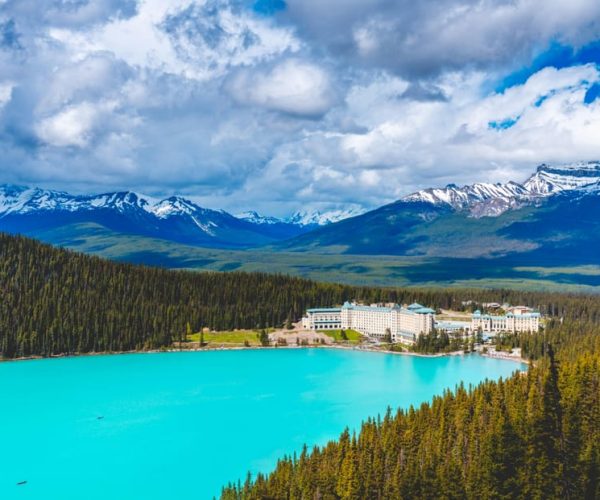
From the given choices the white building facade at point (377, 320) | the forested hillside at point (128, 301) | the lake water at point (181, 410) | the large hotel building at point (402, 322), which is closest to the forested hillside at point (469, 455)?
the lake water at point (181, 410)

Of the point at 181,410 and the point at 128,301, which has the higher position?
the point at 128,301

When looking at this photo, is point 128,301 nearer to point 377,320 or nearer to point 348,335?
point 348,335

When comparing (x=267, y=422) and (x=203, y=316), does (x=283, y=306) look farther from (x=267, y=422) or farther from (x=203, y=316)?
(x=267, y=422)

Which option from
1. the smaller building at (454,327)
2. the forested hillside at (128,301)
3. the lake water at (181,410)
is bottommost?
the lake water at (181,410)

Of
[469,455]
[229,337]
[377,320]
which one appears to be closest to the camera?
[469,455]

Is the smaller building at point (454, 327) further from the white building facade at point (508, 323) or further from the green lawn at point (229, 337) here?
the green lawn at point (229, 337)

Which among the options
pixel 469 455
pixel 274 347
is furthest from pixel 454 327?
pixel 469 455

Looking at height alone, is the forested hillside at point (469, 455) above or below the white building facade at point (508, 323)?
below

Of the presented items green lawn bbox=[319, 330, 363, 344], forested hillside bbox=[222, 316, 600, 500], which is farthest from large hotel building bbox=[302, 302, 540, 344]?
forested hillside bbox=[222, 316, 600, 500]
